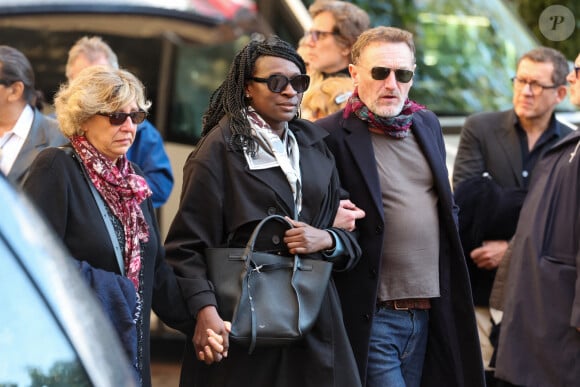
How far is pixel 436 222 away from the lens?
5.18 metres

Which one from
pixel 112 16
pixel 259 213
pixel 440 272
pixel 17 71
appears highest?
pixel 112 16

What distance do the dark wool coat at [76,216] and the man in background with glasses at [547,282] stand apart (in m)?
1.86

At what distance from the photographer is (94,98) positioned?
466 cm

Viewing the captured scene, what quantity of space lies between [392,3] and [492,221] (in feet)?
8.01

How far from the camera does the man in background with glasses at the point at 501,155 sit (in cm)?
631

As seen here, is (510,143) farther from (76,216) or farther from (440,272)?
(76,216)

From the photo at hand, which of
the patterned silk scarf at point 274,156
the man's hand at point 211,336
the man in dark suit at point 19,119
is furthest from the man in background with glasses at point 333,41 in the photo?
the man's hand at point 211,336

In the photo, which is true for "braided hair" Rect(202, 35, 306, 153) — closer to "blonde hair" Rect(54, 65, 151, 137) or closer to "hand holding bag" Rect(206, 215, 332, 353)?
"blonde hair" Rect(54, 65, 151, 137)

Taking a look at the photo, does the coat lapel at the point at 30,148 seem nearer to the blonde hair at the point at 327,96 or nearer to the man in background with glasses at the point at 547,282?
the blonde hair at the point at 327,96

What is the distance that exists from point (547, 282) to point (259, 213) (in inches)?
67.0

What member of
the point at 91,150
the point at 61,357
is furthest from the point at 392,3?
the point at 61,357

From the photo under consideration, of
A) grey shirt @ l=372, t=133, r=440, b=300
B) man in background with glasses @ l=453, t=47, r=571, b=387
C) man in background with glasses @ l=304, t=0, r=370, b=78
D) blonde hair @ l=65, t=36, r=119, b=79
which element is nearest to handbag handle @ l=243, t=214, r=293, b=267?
grey shirt @ l=372, t=133, r=440, b=300

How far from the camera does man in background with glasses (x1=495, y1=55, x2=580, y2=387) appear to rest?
5711 millimetres

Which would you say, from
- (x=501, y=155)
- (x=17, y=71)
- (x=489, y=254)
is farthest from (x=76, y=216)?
(x=501, y=155)
